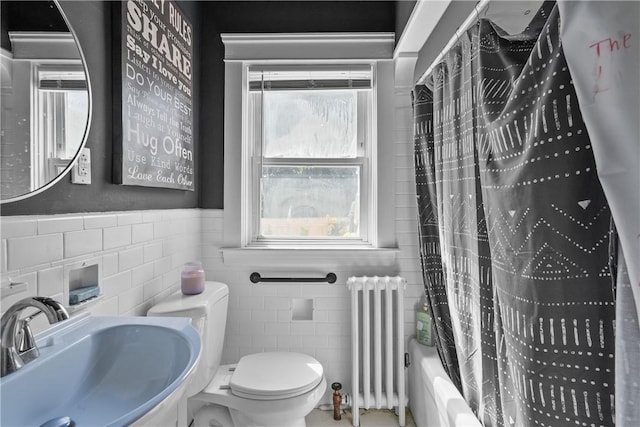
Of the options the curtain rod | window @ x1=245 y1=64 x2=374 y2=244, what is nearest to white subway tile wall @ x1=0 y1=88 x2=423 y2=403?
window @ x1=245 y1=64 x2=374 y2=244

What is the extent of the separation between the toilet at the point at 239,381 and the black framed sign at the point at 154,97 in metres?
0.56

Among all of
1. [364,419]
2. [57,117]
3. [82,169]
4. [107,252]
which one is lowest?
[364,419]

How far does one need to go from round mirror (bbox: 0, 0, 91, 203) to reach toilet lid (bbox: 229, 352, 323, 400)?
1.05 metres

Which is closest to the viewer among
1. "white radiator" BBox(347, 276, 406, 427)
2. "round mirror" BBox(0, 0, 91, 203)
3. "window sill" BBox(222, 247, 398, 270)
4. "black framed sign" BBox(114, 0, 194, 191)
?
"round mirror" BBox(0, 0, 91, 203)

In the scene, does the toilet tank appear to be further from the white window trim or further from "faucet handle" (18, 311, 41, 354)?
"faucet handle" (18, 311, 41, 354)

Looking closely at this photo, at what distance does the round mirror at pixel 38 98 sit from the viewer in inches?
29.3

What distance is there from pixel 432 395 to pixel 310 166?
1.39 metres

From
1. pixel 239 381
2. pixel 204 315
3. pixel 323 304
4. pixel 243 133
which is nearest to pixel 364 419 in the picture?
pixel 323 304

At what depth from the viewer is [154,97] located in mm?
1372

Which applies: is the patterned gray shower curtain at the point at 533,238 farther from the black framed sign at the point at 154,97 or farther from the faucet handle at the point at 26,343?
the black framed sign at the point at 154,97

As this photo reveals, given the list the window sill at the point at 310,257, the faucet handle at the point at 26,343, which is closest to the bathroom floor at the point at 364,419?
the window sill at the point at 310,257

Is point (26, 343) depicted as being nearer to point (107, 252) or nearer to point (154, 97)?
→ point (107, 252)

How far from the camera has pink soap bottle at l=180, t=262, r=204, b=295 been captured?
142 centimetres

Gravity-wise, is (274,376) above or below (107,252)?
below
